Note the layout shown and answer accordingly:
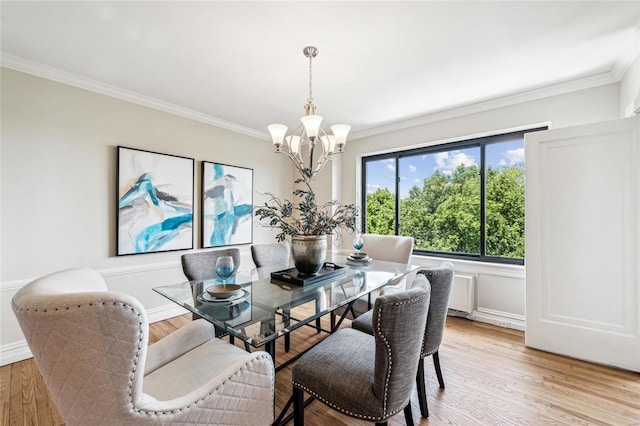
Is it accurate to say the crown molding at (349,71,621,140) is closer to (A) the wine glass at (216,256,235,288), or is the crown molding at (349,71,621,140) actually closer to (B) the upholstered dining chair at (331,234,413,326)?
(B) the upholstered dining chair at (331,234,413,326)

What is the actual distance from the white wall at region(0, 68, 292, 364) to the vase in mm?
2068

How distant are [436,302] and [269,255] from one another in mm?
1704

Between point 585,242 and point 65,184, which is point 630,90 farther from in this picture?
point 65,184

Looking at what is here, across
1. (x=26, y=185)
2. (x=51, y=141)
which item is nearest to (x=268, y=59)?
(x=51, y=141)

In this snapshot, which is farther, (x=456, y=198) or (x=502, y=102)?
(x=456, y=198)

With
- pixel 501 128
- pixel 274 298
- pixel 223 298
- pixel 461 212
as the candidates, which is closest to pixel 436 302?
pixel 274 298

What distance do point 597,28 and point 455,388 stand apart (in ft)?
9.14

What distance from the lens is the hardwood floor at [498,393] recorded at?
165cm

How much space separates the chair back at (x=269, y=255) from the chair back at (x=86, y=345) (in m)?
1.86

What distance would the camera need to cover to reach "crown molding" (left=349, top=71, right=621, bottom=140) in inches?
99.0

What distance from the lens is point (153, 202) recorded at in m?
3.01

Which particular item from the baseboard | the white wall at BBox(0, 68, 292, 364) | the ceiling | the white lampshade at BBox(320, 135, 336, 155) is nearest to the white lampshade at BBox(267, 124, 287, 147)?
the white lampshade at BBox(320, 135, 336, 155)

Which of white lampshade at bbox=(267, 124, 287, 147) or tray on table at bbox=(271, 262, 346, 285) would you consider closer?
tray on table at bbox=(271, 262, 346, 285)

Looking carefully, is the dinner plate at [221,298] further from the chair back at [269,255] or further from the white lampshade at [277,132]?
the white lampshade at [277,132]
